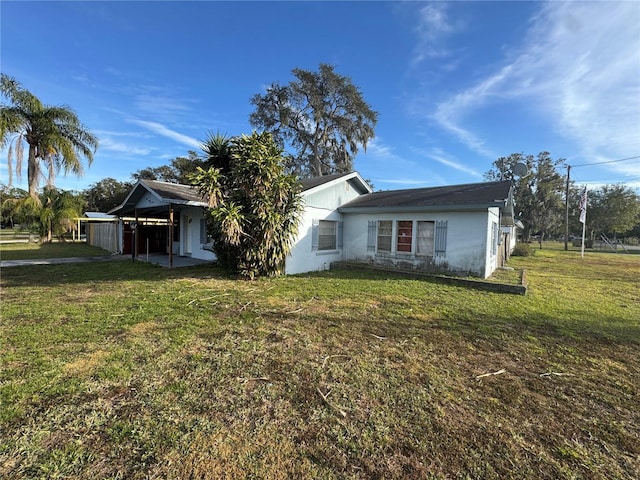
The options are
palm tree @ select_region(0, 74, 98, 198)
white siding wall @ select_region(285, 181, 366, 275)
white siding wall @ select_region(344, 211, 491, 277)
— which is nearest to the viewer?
white siding wall @ select_region(344, 211, 491, 277)

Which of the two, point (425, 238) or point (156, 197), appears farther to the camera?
point (156, 197)

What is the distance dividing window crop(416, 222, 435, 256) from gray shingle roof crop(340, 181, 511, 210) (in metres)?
0.86

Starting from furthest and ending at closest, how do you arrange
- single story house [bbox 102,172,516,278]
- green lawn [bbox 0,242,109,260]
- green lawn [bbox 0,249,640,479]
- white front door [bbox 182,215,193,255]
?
white front door [bbox 182,215,193,255] → green lawn [bbox 0,242,109,260] → single story house [bbox 102,172,516,278] → green lawn [bbox 0,249,640,479]

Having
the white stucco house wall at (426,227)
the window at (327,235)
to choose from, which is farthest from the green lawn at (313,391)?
the window at (327,235)

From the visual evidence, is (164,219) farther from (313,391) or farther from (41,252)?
(313,391)

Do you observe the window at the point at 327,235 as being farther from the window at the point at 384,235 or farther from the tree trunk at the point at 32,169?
the tree trunk at the point at 32,169

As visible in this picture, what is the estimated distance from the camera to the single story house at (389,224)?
30.1 ft

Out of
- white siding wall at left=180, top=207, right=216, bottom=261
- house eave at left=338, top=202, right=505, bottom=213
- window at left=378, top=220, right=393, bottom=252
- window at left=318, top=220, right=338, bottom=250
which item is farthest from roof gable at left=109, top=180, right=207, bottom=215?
window at left=378, top=220, right=393, bottom=252

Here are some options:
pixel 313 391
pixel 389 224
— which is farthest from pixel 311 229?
pixel 313 391

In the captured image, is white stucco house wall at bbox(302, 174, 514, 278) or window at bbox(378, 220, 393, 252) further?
window at bbox(378, 220, 393, 252)

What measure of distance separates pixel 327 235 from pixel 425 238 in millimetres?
3627

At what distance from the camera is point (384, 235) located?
11.0 metres

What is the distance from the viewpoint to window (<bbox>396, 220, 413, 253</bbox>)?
1039 cm

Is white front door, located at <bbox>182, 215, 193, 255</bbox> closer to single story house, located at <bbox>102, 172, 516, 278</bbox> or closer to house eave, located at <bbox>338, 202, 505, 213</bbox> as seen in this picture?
single story house, located at <bbox>102, 172, 516, 278</bbox>
